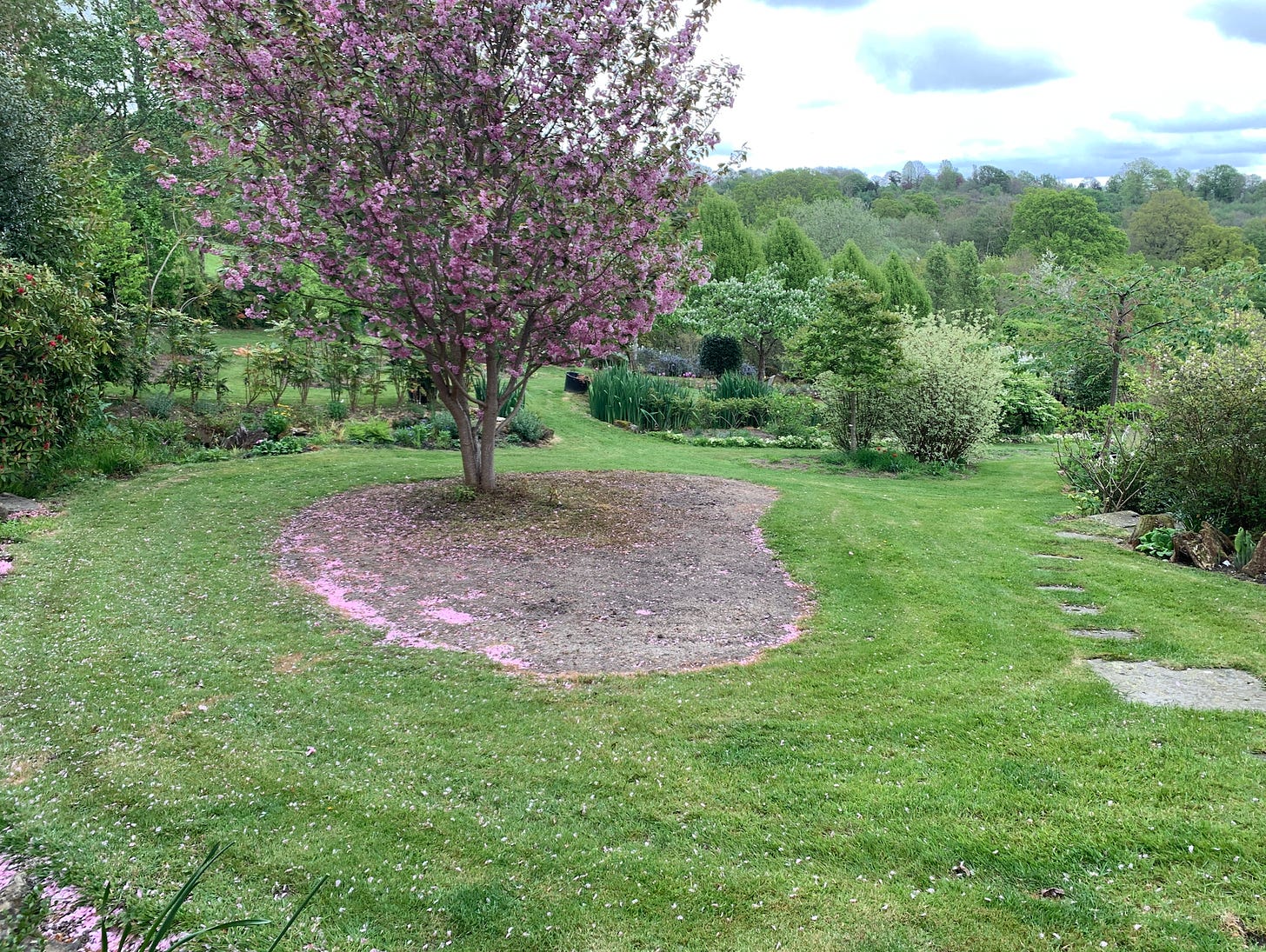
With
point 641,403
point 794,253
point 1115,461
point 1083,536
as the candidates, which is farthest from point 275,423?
point 794,253

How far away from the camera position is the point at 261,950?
2756 millimetres

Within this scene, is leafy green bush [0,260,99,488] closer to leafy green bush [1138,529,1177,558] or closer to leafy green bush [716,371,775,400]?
leafy green bush [1138,529,1177,558]

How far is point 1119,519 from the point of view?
10117mm

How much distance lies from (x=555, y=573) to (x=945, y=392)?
10348 millimetres

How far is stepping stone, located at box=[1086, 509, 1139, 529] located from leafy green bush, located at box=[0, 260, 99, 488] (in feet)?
43.5

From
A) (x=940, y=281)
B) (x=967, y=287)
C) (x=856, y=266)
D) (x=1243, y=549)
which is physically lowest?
(x=1243, y=549)

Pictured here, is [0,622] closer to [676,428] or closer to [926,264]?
[676,428]

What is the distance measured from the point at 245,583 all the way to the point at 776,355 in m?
23.2

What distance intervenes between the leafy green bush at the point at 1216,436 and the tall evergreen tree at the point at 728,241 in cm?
2379

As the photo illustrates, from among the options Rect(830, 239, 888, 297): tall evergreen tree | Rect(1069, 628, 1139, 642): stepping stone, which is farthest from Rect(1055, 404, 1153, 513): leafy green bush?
Rect(830, 239, 888, 297): tall evergreen tree

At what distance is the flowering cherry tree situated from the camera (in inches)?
295

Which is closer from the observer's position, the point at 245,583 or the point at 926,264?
the point at 245,583

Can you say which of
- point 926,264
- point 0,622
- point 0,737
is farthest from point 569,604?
point 926,264

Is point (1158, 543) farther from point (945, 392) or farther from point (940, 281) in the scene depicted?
point (940, 281)
